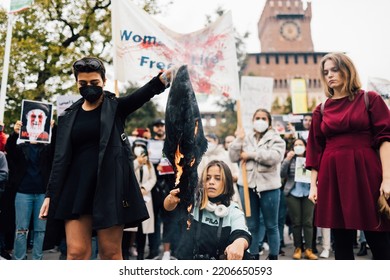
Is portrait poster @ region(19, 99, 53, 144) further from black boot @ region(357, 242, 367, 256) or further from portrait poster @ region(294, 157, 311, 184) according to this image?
black boot @ region(357, 242, 367, 256)

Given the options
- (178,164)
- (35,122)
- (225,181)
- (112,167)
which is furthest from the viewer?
(35,122)

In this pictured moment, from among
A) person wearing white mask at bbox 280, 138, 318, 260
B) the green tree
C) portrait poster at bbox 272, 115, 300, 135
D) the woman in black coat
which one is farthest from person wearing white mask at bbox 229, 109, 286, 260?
the green tree

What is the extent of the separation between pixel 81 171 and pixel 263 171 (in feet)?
7.88

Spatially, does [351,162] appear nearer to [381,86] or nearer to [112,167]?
[112,167]

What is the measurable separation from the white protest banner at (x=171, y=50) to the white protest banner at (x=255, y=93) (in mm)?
1720

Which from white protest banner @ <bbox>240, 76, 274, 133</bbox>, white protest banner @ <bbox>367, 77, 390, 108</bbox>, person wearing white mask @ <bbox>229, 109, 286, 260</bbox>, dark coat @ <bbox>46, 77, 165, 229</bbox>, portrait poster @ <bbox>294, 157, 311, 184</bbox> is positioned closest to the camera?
dark coat @ <bbox>46, 77, 165, 229</bbox>

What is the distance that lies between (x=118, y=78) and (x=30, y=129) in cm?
107

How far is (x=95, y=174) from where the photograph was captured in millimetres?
2582

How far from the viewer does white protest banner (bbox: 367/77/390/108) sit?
4.82 metres

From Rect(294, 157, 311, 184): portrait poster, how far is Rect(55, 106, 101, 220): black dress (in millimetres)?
3035

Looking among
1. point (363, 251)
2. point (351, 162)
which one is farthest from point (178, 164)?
point (363, 251)

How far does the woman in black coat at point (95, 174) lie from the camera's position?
99.7 inches

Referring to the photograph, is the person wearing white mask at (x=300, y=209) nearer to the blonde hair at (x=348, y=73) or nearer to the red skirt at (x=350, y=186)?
the red skirt at (x=350, y=186)
